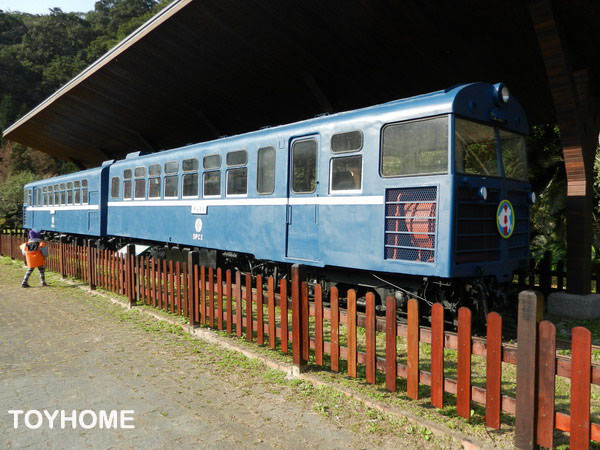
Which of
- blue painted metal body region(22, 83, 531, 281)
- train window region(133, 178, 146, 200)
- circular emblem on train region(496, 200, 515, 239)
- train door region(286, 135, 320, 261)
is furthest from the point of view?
train window region(133, 178, 146, 200)

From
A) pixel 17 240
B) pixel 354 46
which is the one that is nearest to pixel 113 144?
pixel 17 240

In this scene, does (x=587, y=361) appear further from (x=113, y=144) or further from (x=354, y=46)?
(x=113, y=144)

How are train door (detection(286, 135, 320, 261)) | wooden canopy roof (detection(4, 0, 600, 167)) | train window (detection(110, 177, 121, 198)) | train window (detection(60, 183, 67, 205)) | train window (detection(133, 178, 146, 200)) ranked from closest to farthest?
train door (detection(286, 135, 320, 261))
wooden canopy roof (detection(4, 0, 600, 167))
train window (detection(133, 178, 146, 200))
train window (detection(110, 177, 121, 198))
train window (detection(60, 183, 67, 205))

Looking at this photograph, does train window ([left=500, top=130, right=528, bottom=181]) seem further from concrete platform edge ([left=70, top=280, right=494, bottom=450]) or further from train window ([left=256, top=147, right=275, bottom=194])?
concrete platform edge ([left=70, top=280, right=494, bottom=450])

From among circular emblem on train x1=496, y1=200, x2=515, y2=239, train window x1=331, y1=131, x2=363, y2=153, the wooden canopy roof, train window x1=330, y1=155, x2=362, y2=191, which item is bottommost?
circular emblem on train x1=496, y1=200, x2=515, y2=239

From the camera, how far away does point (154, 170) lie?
38.7 ft

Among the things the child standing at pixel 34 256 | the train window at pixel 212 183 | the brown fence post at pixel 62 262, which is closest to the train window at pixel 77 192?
the brown fence post at pixel 62 262

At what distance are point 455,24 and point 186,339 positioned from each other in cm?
786

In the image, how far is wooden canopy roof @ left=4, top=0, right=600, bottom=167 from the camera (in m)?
8.97

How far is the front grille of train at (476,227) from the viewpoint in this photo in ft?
18.6

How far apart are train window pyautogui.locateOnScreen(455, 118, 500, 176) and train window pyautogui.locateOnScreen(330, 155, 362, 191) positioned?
138cm

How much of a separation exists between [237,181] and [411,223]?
4086 mm

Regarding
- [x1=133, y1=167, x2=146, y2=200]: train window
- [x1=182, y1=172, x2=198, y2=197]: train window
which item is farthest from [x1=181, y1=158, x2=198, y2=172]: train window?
[x1=133, y1=167, x2=146, y2=200]: train window

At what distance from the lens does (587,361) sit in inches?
107
